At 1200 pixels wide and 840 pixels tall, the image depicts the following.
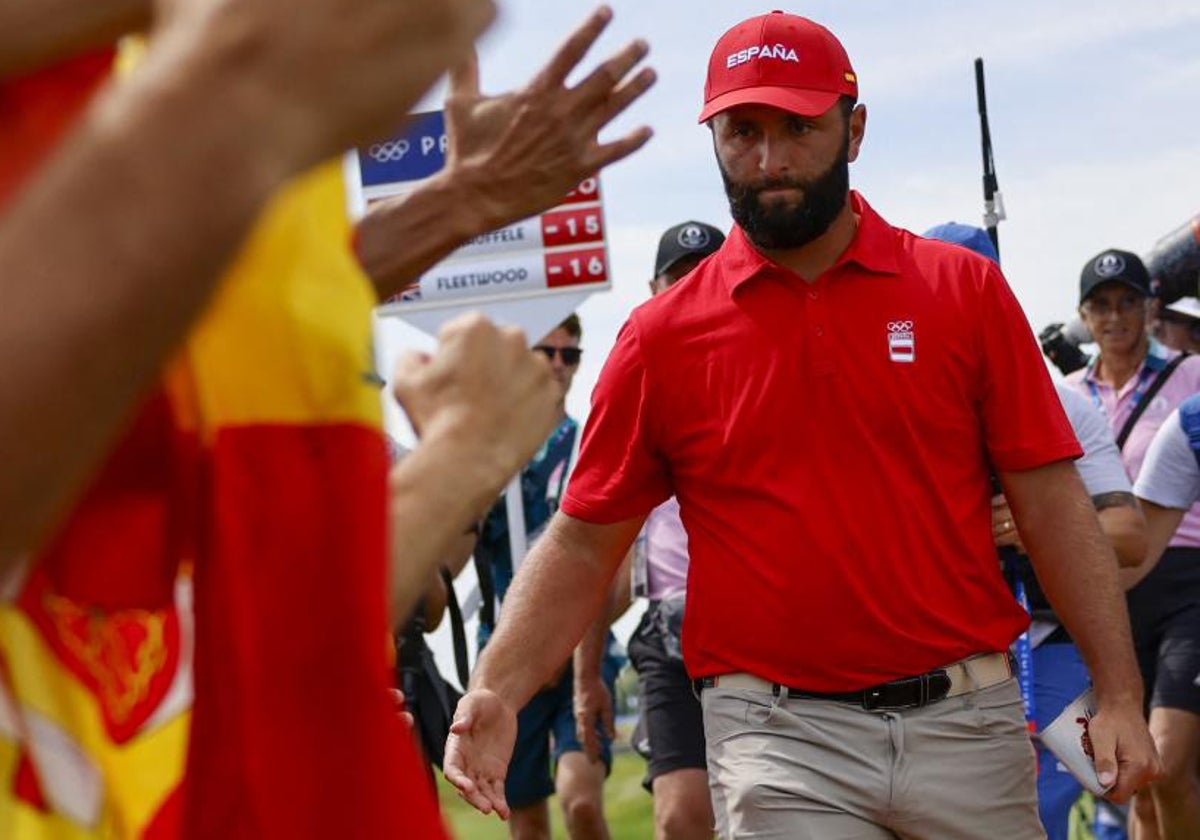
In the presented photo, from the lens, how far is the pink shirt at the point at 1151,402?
880 cm

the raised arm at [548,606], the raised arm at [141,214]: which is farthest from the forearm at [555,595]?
the raised arm at [141,214]

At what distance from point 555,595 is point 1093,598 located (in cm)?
118

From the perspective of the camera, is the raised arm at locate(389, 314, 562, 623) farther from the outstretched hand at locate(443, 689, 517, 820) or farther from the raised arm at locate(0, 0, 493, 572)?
the outstretched hand at locate(443, 689, 517, 820)

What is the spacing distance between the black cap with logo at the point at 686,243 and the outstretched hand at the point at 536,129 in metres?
5.79

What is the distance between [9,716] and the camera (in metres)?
1.27

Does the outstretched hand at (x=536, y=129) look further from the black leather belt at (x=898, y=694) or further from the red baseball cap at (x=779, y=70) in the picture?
the red baseball cap at (x=779, y=70)

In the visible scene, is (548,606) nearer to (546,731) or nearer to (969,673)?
(969,673)

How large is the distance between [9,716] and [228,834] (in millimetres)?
160

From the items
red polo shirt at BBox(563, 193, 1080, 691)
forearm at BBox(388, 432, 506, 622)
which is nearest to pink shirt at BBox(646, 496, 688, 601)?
red polo shirt at BBox(563, 193, 1080, 691)

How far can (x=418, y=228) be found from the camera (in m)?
1.83

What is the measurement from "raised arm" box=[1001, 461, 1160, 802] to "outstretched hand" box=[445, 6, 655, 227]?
8.92ft

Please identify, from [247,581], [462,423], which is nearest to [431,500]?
[462,423]

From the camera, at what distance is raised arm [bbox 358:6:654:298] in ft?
6.00

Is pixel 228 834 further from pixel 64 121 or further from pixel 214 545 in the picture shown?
pixel 64 121
